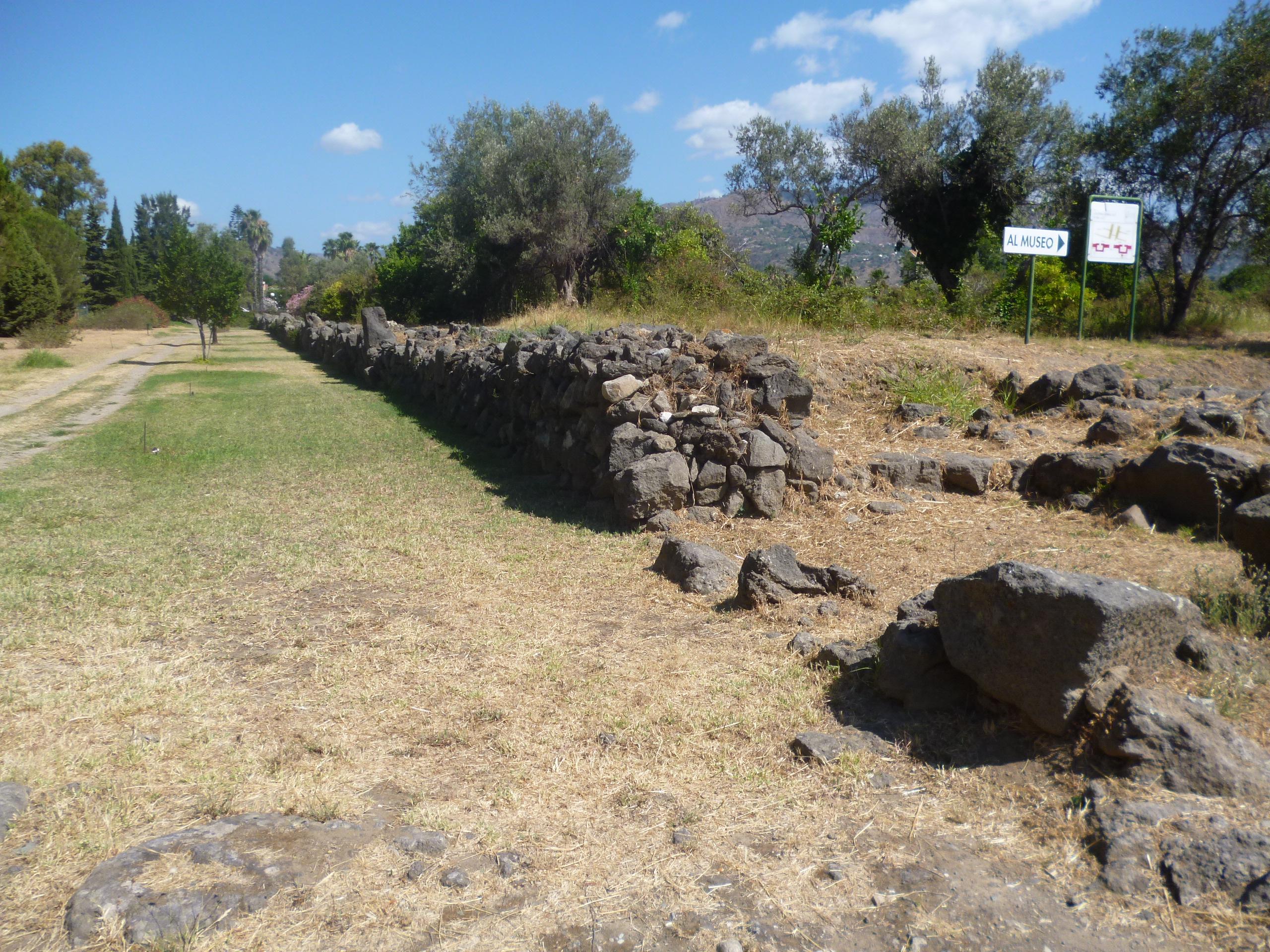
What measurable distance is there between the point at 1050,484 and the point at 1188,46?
15151 millimetres

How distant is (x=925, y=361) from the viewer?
9.81 metres

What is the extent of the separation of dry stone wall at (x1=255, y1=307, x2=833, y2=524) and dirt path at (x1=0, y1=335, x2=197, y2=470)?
687cm

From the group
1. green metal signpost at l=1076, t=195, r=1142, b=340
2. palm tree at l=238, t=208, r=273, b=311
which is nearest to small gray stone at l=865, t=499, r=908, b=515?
green metal signpost at l=1076, t=195, r=1142, b=340

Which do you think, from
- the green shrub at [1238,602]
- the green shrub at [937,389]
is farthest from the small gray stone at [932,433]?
the green shrub at [1238,602]

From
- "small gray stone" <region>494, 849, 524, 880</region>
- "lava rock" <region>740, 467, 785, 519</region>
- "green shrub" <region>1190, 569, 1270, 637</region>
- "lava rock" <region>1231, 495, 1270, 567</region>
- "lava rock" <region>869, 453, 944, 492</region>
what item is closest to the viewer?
"small gray stone" <region>494, 849, 524, 880</region>

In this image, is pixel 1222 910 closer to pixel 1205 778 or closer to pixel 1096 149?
pixel 1205 778

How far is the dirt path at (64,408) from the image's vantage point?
12.8 m

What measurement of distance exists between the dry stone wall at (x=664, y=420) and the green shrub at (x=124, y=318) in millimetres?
41583

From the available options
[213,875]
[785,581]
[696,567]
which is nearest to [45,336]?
[696,567]

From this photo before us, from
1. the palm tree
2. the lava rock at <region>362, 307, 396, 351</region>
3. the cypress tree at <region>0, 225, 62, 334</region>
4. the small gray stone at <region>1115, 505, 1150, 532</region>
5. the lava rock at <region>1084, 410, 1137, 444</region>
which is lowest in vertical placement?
the small gray stone at <region>1115, 505, 1150, 532</region>

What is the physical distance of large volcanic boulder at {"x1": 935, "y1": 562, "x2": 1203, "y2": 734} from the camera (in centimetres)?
346

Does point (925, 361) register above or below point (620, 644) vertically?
above

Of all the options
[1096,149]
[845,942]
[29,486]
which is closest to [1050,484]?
[845,942]

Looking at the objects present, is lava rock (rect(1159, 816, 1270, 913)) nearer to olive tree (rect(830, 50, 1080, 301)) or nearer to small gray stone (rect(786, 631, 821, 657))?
small gray stone (rect(786, 631, 821, 657))
